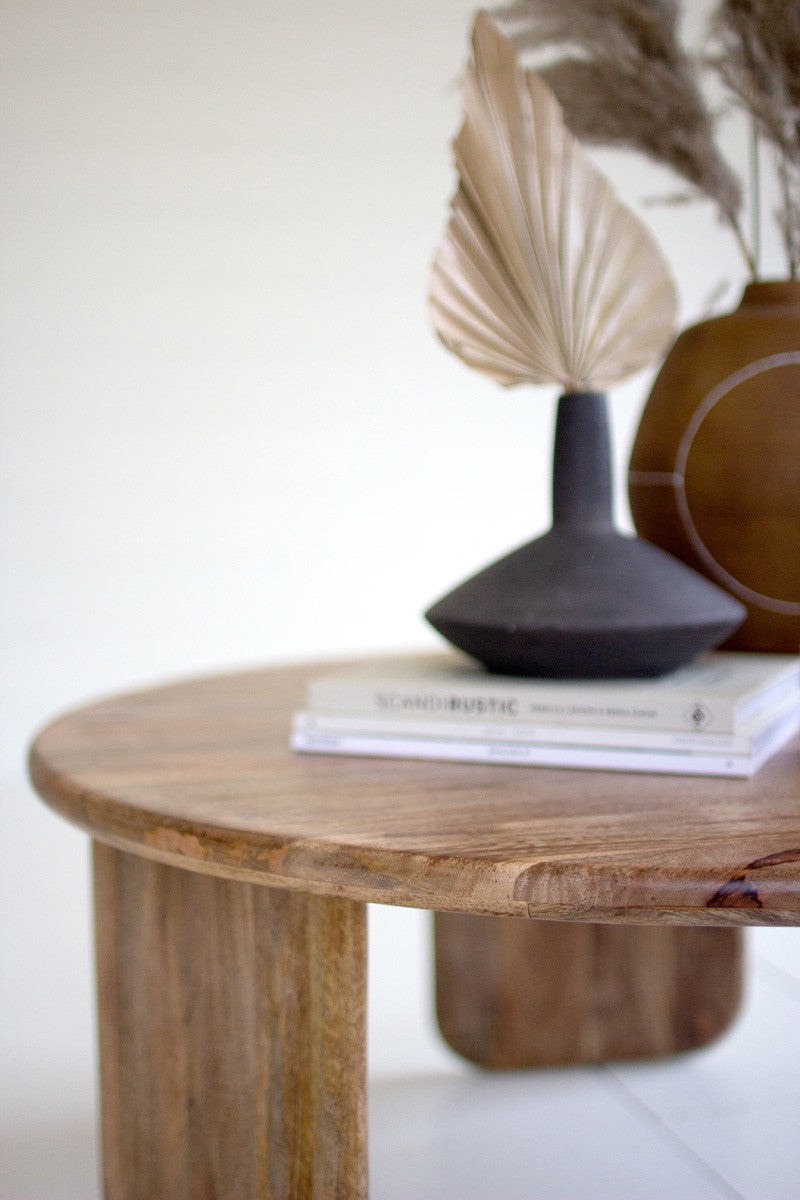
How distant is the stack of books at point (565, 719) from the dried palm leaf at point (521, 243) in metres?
0.27

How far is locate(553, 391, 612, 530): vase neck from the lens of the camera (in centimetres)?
91

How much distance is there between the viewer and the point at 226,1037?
29.3 inches

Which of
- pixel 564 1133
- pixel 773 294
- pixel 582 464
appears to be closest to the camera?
pixel 582 464

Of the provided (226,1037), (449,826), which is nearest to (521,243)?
(449,826)

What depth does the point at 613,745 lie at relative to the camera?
786 millimetres

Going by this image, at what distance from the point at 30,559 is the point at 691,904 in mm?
3166

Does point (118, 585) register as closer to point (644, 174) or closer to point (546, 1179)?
point (644, 174)

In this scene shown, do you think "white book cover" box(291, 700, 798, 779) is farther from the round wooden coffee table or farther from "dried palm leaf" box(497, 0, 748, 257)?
"dried palm leaf" box(497, 0, 748, 257)

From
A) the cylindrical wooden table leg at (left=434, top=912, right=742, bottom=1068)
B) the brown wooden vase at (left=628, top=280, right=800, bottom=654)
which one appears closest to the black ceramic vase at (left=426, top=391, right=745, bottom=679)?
the brown wooden vase at (left=628, top=280, right=800, bottom=654)

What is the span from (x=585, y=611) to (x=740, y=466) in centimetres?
25

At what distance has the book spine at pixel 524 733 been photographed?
76cm

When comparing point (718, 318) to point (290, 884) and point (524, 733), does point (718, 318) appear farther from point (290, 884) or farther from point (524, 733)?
point (290, 884)

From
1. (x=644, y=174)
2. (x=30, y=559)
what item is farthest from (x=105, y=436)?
(x=644, y=174)

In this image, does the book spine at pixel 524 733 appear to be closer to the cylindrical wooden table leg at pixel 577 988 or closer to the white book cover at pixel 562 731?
the white book cover at pixel 562 731
